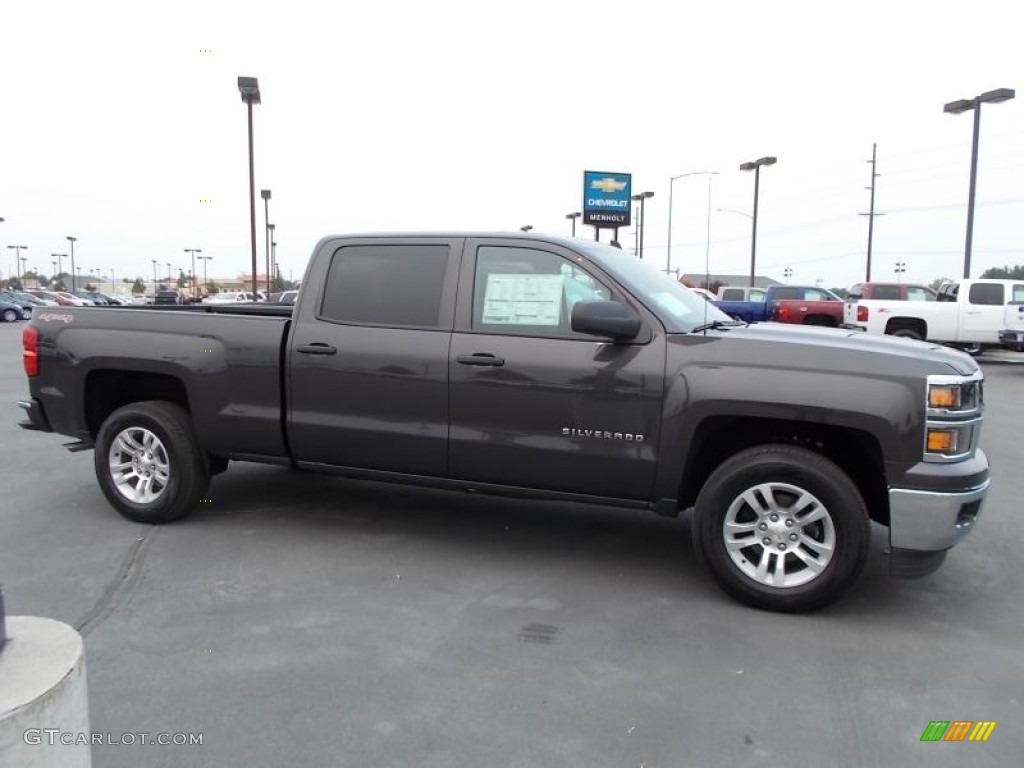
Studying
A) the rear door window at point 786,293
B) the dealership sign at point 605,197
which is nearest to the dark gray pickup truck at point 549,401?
the rear door window at point 786,293

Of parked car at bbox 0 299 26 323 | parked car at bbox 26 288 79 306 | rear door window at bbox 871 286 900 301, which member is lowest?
parked car at bbox 0 299 26 323

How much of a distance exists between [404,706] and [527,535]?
215 centimetres

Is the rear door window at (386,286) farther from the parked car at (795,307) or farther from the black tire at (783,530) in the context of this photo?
the parked car at (795,307)

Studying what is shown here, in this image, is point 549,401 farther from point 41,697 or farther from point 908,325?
point 908,325

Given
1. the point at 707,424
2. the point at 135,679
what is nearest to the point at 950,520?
the point at 707,424

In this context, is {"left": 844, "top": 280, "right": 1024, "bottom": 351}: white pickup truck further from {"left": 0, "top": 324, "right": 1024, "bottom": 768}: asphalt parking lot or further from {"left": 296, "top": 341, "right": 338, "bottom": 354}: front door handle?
{"left": 296, "top": 341, "right": 338, "bottom": 354}: front door handle

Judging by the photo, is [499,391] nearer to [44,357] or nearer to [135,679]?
[135,679]

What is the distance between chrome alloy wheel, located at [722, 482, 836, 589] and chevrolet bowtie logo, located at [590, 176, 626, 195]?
81.3 feet

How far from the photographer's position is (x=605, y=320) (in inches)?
160

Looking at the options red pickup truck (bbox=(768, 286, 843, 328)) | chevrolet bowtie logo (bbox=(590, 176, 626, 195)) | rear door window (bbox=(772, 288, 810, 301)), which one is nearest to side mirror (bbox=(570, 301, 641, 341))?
red pickup truck (bbox=(768, 286, 843, 328))

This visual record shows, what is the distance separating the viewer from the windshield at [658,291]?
4.35 m

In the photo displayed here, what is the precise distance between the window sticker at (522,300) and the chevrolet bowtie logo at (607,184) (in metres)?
A: 24.0

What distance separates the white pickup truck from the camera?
56.0 ft

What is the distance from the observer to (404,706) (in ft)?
10.1
